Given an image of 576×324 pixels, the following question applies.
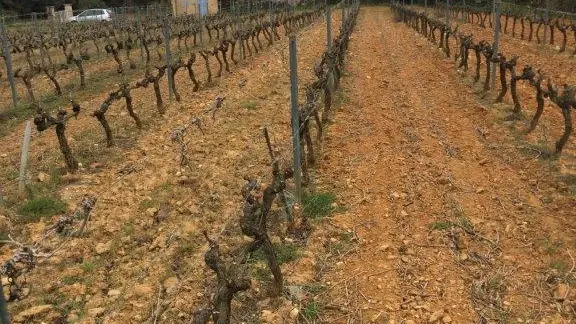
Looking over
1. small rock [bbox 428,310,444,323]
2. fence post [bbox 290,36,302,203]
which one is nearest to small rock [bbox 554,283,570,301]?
small rock [bbox 428,310,444,323]

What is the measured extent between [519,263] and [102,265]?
3.95 meters

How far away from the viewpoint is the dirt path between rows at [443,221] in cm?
459

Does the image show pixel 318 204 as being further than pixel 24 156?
No

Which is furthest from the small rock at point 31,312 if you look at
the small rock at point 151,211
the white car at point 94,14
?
the white car at point 94,14

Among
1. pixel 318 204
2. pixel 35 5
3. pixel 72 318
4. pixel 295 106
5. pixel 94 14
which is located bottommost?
pixel 72 318

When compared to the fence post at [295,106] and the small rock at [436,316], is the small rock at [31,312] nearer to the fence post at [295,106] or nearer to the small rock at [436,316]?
the fence post at [295,106]

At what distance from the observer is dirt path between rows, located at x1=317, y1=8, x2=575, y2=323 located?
4.59 metres

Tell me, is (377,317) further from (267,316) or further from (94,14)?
(94,14)

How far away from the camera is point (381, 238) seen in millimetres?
5617

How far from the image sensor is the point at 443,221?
5.85m

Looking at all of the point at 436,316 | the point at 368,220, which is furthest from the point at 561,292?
the point at 368,220

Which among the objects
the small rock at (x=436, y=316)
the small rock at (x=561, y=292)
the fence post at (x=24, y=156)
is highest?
the fence post at (x=24, y=156)

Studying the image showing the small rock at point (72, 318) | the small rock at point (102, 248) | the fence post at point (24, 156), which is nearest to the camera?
the small rock at point (72, 318)

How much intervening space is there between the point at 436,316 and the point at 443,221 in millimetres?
1659
